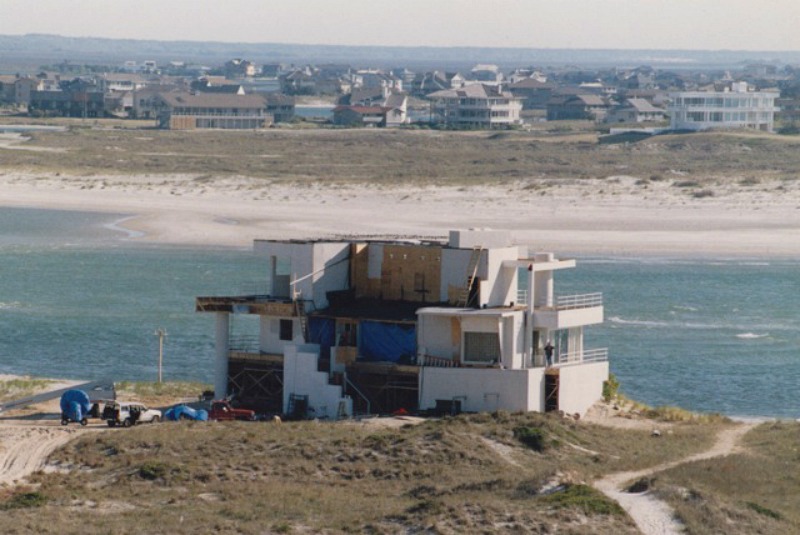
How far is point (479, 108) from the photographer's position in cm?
17325

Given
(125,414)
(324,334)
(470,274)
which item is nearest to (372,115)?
(324,334)

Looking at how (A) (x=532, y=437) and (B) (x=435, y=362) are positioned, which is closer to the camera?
(A) (x=532, y=437)

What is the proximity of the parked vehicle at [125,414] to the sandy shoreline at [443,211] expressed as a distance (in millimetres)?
34235

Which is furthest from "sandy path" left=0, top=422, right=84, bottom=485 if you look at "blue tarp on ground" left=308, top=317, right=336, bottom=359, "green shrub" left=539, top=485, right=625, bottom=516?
"green shrub" left=539, top=485, right=625, bottom=516

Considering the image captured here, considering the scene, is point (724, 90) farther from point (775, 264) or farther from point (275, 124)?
point (775, 264)

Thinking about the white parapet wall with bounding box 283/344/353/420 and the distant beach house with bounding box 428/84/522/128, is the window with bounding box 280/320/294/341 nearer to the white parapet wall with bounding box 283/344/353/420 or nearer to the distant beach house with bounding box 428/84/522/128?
the white parapet wall with bounding box 283/344/353/420

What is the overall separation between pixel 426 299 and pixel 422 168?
72312mm

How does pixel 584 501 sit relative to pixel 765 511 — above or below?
above

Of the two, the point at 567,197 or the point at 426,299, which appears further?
the point at 567,197

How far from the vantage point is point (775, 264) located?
229ft

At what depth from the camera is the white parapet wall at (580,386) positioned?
3578cm

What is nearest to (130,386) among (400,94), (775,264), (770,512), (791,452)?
(791,452)

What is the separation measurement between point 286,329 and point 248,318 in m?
15.3

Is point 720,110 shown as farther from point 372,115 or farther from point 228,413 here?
point 228,413
